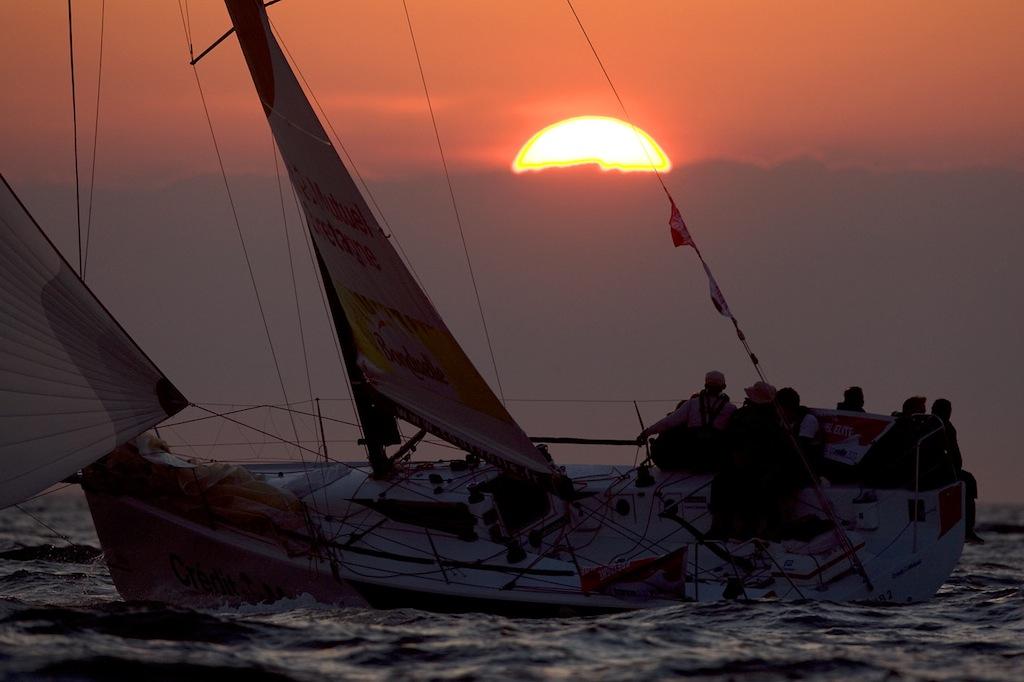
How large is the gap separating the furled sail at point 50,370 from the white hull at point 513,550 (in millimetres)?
1893

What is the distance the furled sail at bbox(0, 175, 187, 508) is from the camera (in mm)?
11938

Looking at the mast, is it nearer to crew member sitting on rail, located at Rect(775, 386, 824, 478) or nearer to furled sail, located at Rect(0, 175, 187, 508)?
furled sail, located at Rect(0, 175, 187, 508)

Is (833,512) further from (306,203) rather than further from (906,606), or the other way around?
(306,203)

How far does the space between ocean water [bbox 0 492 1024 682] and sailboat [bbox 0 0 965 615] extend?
13.5 inches

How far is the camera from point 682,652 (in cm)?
1113

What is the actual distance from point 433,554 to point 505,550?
63 centimetres

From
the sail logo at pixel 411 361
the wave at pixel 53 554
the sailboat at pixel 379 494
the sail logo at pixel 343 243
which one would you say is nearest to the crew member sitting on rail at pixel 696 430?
the sailboat at pixel 379 494

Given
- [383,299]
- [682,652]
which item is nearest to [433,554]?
[383,299]

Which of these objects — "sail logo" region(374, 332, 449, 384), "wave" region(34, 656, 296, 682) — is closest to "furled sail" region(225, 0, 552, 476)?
"sail logo" region(374, 332, 449, 384)

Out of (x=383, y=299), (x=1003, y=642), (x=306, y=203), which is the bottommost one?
(x=1003, y=642)

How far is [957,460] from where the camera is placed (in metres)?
15.9

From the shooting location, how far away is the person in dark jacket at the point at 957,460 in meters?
15.9

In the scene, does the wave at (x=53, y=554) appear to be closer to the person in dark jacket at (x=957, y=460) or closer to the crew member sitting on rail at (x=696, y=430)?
the crew member sitting on rail at (x=696, y=430)

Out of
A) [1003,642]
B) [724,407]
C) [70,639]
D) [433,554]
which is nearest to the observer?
[70,639]
